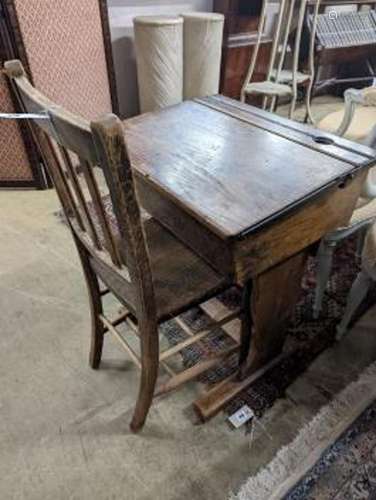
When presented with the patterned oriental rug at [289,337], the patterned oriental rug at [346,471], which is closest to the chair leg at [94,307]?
the patterned oriental rug at [289,337]

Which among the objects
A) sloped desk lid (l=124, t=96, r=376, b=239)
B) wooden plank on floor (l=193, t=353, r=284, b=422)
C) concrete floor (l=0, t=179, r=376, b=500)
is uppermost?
sloped desk lid (l=124, t=96, r=376, b=239)

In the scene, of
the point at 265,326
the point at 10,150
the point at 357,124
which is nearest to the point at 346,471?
the point at 265,326

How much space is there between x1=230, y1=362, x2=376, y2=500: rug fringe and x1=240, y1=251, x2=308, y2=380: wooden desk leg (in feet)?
0.86

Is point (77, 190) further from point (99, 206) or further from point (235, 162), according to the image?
point (235, 162)

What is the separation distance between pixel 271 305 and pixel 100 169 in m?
0.66

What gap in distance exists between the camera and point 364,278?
128 cm

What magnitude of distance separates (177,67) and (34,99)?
2261mm

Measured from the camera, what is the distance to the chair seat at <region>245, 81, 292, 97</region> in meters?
2.92

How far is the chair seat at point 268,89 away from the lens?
292 centimetres

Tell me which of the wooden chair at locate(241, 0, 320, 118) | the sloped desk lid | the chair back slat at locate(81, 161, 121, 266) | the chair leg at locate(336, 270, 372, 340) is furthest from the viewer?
the wooden chair at locate(241, 0, 320, 118)

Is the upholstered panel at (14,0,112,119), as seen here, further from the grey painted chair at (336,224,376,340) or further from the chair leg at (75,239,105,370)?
the grey painted chair at (336,224,376,340)

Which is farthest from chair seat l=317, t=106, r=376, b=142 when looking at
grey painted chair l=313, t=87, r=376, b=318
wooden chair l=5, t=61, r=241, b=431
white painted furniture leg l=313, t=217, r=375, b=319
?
wooden chair l=5, t=61, r=241, b=431

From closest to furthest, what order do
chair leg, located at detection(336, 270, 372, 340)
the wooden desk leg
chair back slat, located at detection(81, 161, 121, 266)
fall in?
chair back slat, located at detection(81, 161, 121, 266) < the wooden desk leg < chair leg, located at detection(336, 270, 372, 340)

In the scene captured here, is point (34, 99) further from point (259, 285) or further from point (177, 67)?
point (177, 67)
